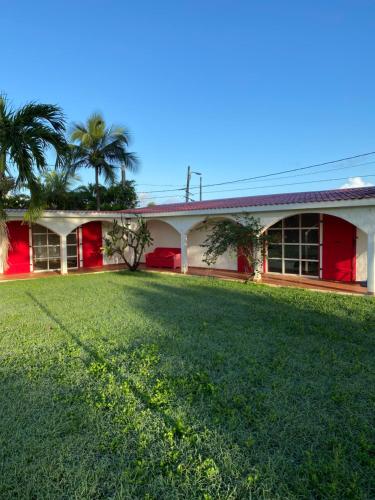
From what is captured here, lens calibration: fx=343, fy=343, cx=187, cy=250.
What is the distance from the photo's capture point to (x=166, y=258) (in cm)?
1677

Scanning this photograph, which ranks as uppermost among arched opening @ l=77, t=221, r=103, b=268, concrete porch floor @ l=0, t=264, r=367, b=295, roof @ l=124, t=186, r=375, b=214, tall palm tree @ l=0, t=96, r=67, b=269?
tall palm tree @ l=0, t=96, r=67, b=269

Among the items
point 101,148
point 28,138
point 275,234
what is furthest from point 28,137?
point 101,148

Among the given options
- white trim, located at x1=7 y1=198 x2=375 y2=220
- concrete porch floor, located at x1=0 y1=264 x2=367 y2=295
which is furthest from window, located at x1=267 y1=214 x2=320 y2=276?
white trim, located at x1=7 y1=198 x2=375 y2=220

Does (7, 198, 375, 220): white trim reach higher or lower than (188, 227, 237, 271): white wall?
higher

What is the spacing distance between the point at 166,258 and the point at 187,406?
13.2 metres

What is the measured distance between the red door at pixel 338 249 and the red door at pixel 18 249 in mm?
12718

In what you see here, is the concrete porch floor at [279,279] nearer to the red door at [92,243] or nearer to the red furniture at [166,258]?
the red furniture at [166,258]

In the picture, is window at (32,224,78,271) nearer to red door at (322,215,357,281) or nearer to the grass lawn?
the grass lawn

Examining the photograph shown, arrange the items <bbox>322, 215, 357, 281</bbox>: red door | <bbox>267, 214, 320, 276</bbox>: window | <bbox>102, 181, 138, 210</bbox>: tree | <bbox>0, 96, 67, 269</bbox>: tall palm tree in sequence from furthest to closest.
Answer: <bbox>102, 181, 138, 210</bbox>: tree → <bbox>267, 214, 320, 276</bbox>: window → <bbox>322, 215, 357, 281</bbox>: red door → <bbox>0, 96, 67, 269</bbox>: tall palm tree

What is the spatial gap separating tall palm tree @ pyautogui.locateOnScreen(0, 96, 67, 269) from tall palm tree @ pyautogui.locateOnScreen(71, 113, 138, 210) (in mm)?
12348

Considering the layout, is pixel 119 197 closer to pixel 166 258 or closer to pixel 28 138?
pixel 166 258

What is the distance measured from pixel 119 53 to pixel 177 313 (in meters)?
11.7

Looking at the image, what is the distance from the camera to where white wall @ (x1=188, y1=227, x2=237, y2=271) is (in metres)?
16.3

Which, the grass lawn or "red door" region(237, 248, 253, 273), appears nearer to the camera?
the grass lawn
